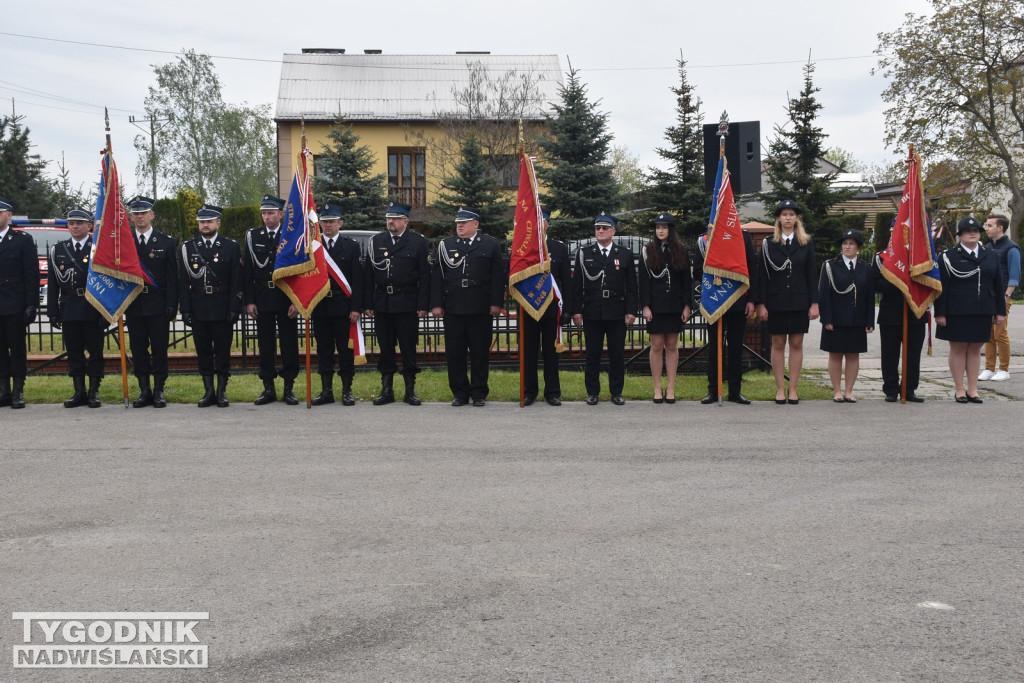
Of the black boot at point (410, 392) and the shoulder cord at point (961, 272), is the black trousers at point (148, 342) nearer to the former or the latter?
the black boot at point (410, 392)

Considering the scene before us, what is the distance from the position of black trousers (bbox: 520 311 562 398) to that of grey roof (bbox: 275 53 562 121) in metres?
26.0

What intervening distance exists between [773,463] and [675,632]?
11.0 ft

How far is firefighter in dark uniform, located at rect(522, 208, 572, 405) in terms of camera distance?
10312 mm

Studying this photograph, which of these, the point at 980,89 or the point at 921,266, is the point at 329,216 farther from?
the point at 980,89

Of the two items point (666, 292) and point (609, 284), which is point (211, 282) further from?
point (666, 292)

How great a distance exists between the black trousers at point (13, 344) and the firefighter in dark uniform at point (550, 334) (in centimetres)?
530

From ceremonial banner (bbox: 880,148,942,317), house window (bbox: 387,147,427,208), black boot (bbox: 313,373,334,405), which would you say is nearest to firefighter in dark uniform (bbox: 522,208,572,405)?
black boot (bbox: 313,373,334,405)

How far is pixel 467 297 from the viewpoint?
10258 millimetres

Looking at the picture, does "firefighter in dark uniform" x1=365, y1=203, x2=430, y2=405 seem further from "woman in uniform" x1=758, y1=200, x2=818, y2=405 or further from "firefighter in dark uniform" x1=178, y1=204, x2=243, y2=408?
"woman in uniform" x1=758, y1=200, x2=818, y2=405

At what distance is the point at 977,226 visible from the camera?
10.4 m

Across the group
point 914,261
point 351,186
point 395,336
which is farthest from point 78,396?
point 351,186

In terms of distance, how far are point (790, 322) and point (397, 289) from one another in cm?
419

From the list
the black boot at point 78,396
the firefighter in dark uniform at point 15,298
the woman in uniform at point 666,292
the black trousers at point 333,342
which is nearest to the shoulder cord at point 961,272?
the woman in uniform at point 666,292

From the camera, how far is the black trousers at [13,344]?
10.2 metres
